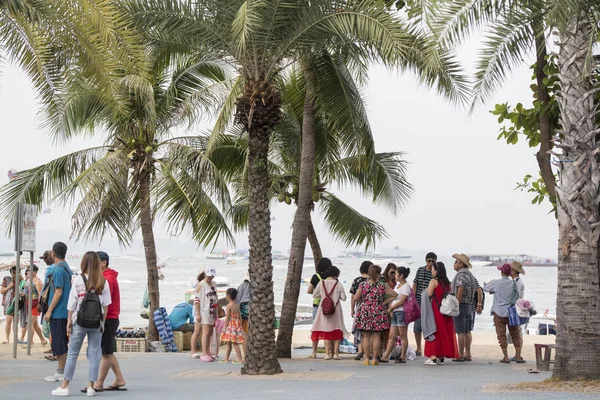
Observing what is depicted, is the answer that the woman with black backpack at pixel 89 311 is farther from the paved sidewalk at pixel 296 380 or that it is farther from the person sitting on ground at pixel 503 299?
A: the person sitting on ground at pixel 503 299

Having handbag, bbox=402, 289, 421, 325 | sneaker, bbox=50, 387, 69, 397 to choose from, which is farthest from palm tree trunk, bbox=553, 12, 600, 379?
sneaker, bbox=50, 387, 69, 397

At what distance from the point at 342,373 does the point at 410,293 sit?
9.03 feet

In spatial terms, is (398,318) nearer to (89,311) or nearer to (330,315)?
(330,315)

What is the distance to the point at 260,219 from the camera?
45.9 feet

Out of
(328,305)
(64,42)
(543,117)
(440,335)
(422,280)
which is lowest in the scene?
(440,335)

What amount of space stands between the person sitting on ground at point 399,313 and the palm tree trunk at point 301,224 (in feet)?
6.53

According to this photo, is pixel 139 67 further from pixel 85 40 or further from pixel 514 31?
pixel 514 31

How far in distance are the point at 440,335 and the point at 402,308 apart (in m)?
0.77

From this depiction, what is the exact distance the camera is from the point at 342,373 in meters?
13.5

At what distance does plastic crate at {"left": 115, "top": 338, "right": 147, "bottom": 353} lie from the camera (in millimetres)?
18594

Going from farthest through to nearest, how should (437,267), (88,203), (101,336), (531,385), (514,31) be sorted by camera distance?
(88,203) → (437,267) → (514,31) → (531,385) → (101,336)

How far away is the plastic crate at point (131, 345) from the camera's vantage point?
61.0ft

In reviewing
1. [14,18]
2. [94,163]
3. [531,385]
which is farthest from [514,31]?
[94,163]

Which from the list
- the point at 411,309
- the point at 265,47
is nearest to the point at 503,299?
the point at 411,309
